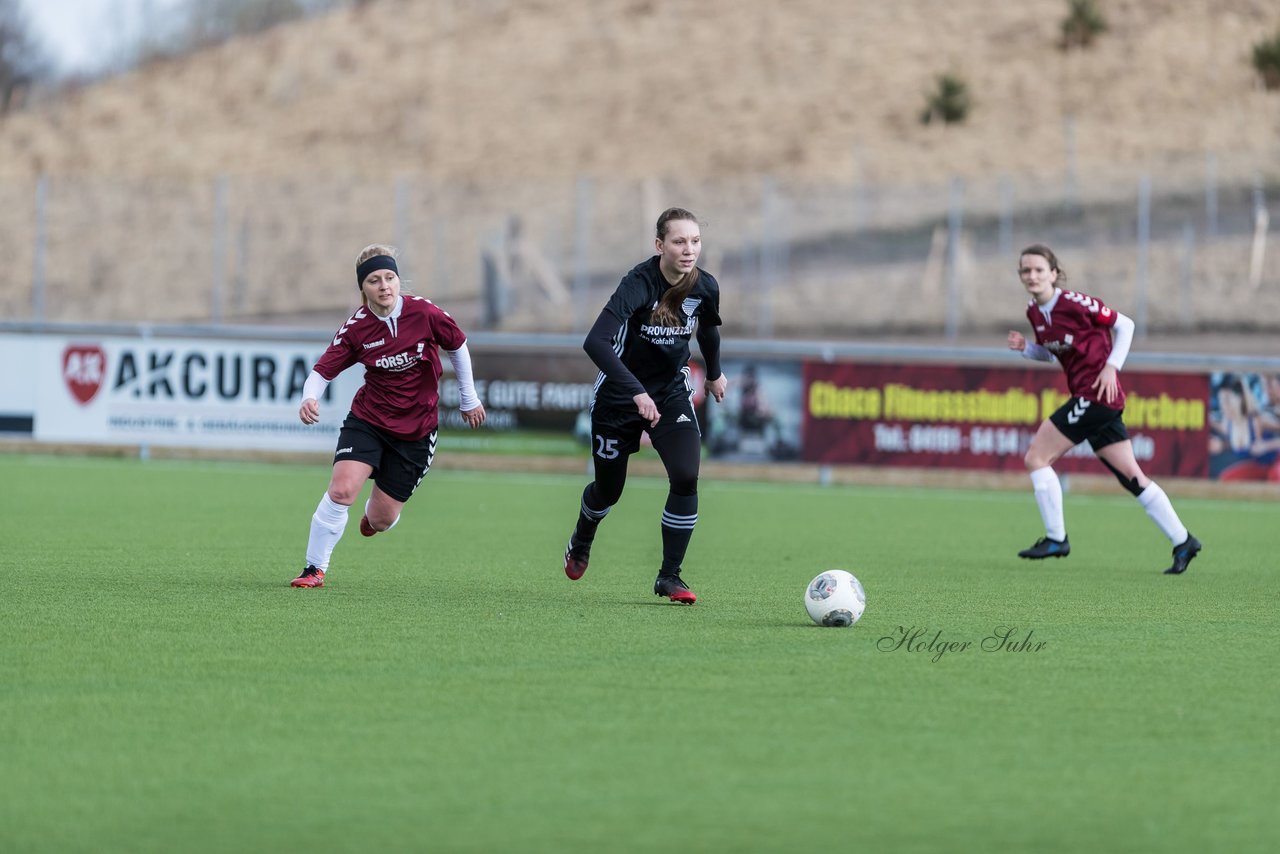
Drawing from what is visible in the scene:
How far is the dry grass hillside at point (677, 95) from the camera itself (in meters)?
49.2

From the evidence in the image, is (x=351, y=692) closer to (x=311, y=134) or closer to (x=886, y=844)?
(x=886, y=844)

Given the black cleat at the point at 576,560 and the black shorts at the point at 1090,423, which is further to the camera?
the black shorts at the point at 1090,423

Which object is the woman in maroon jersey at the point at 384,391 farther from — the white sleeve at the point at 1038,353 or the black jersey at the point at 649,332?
the white sleeve at the point at 1038,353

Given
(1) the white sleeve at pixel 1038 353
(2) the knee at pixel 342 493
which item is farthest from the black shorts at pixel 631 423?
(1) the white sleeve at pixel 1038 353

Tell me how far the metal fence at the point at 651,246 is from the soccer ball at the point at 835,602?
2449 cm

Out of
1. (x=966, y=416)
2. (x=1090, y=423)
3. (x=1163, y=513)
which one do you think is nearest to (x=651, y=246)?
(x=966, y=416)

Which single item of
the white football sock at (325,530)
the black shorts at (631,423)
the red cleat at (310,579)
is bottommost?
the red cleat at (310,579)

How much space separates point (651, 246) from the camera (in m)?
39.6

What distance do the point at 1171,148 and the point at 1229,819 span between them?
146 feet

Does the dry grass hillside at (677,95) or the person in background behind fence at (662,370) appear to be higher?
the dry grass hillside at (677,95)

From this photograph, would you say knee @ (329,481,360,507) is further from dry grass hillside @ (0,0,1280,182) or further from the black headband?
dry grass hillside @ (0,0,1280,182)

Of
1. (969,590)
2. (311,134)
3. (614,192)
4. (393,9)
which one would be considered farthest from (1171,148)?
(969,590)

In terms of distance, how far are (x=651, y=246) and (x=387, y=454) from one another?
101 ft

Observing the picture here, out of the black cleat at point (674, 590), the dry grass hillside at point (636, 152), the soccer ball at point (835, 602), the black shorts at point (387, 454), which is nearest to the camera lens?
the soccer ball at point (835, 602)
